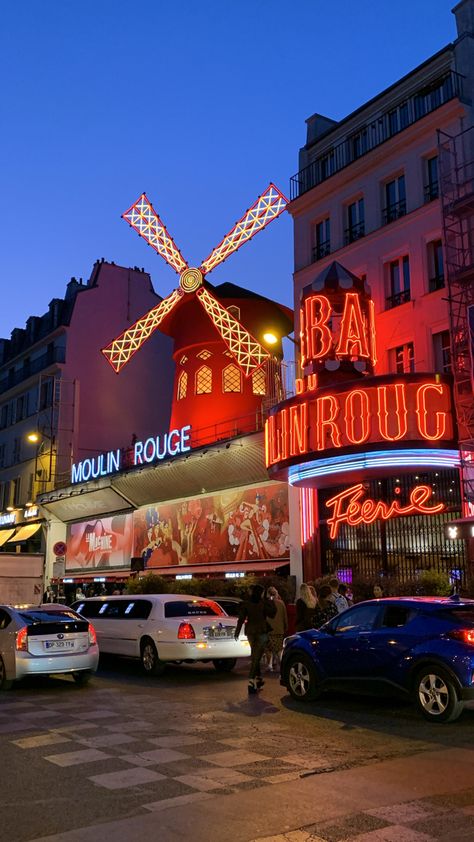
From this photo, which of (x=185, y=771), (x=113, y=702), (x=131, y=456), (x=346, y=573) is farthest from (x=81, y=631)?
(x=131, y=456)

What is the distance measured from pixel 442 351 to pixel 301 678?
454 inches

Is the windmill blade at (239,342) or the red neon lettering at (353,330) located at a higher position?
the windmill blade at (239,342)

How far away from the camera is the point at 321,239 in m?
25.4

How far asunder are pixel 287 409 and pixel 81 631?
942cm

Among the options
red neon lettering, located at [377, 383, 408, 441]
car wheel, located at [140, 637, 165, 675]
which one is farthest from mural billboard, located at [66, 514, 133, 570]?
car wheel, located at [140, 637, 165, 675]

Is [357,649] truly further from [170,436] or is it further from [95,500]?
[95,500]

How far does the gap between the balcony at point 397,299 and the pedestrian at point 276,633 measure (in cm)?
975

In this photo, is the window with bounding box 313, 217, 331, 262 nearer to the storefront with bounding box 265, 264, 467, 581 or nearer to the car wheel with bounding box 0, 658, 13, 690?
the storefront with bounding box 265, 264, 467, 581

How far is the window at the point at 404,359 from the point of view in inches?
822

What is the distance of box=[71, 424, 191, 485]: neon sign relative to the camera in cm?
2966

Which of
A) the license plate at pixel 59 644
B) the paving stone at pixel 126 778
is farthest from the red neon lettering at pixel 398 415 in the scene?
the paving stone at pixel 126 778

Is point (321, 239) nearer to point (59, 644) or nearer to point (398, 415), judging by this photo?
point (398, 415)

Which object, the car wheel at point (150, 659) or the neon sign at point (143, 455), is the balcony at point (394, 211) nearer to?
the neon sign at point (143, 455)

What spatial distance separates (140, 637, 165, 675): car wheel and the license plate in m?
2.14
